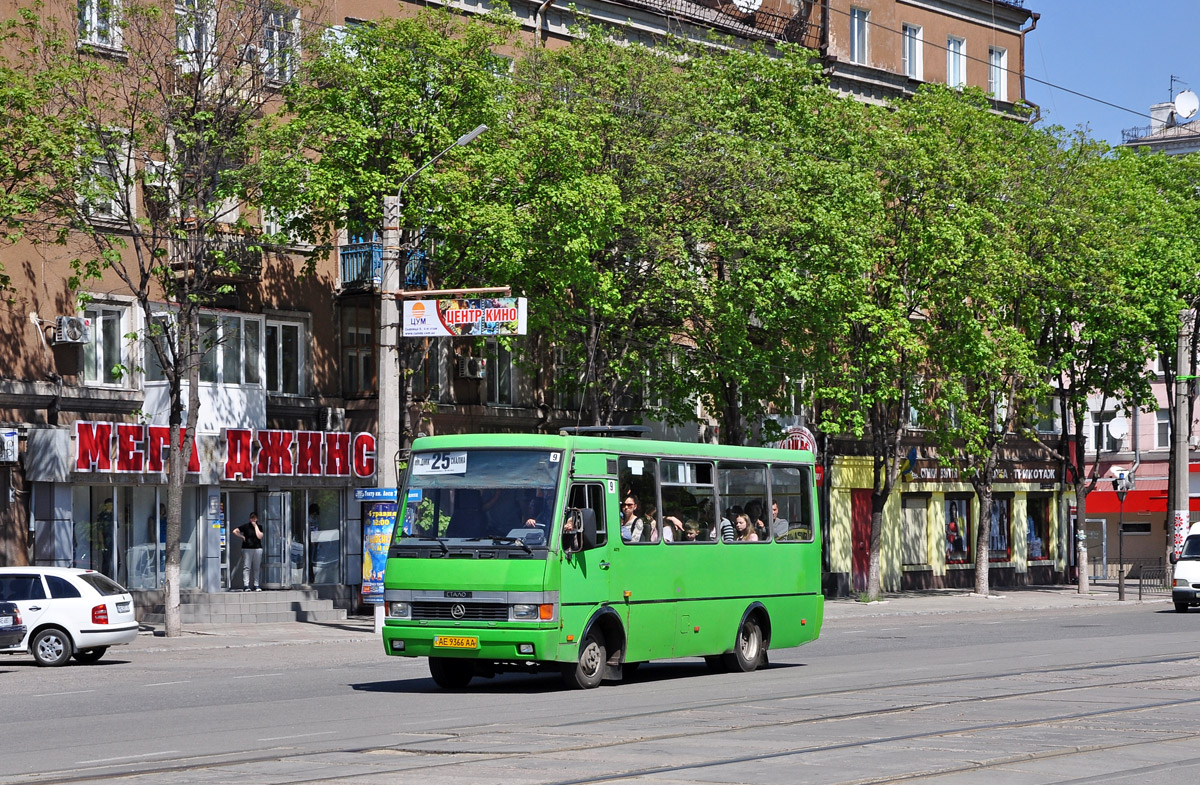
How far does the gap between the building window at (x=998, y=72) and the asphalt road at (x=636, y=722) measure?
33876 millimetres

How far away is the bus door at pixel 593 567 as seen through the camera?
17234mm

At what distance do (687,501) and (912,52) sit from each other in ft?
119

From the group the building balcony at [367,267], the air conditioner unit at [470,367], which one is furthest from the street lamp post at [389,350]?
the air conditioner unit at [470,367]

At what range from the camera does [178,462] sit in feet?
95.8

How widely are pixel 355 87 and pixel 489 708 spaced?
18081mm

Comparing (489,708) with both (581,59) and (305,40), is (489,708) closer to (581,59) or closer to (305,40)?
(305,40)

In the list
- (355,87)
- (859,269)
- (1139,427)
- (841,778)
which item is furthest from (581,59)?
(1139,427)

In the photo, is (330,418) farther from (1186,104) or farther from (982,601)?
(1186,104)

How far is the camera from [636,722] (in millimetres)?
14141

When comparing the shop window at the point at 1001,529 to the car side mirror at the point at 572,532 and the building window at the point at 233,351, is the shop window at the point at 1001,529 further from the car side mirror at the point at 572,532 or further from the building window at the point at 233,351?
the car side mirror at the point at 572,532

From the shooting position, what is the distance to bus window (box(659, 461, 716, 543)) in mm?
18938

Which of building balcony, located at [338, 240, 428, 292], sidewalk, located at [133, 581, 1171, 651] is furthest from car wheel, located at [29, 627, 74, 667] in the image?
building balcony, located at [338, 240, 428, 292]

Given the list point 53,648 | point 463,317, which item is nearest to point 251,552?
point 463,317

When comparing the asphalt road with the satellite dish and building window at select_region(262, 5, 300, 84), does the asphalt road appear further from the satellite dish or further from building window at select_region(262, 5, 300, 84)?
the satellite dish
